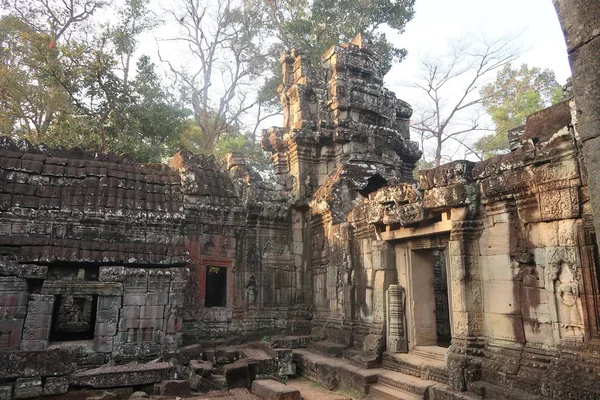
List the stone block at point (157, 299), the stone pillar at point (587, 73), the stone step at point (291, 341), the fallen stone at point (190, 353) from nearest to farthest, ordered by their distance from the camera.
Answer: the stone pillar at point (587, 73) → the stone block at point (157, 299) → the fallen stone at point (190, 353) → the stone step at point (291, 341)

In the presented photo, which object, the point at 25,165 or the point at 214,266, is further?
the point at 214,266

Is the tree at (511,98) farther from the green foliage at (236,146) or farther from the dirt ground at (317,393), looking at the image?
the dirt ground at (317,393)

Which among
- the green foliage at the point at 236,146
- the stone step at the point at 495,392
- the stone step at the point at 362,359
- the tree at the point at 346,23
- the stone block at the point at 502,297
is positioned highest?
the tree at the point at 346,23

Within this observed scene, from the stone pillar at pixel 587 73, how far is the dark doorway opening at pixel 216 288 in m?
9.02

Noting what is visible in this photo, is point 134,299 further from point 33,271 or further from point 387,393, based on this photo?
point 387,393

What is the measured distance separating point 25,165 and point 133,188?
2.12 meters

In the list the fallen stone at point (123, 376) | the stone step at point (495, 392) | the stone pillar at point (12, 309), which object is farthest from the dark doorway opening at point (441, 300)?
the stone pillar at point (12, 309)

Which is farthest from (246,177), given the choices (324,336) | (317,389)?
(317,389)

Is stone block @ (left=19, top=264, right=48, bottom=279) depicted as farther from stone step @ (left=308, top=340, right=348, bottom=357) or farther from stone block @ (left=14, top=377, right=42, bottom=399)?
stone step @ (left=308, top=340, right=348, bottom=357)

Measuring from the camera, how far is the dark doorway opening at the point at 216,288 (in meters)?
10.5

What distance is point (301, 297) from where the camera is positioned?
431 inches

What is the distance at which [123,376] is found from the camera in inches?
266

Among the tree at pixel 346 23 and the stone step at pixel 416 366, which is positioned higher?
the tree at pixel 346 23

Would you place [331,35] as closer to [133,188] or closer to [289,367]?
[133,188]
